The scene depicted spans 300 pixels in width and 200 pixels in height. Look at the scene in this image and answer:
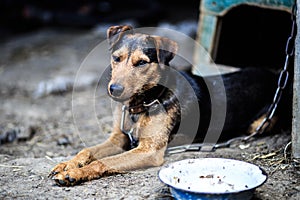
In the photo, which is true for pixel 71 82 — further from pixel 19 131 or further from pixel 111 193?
pixel 111 193

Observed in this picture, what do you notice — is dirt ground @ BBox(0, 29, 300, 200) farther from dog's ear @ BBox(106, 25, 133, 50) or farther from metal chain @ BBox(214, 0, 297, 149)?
dog's ear @ BBox(106, 25, 133, 50)

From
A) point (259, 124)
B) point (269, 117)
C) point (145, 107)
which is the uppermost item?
point (145, 107)

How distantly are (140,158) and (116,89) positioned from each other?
0.63 metres

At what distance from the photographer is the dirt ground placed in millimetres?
3830

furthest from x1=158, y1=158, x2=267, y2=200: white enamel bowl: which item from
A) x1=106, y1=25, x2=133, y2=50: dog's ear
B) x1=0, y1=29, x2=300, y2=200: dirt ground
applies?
x1=106, y1=25, x2=133, y2=50: dog's ear

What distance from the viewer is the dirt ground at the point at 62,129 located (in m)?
3.83

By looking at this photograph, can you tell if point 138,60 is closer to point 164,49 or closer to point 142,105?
point 164,49

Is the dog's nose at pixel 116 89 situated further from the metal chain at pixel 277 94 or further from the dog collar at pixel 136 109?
the metal chain at pixel 277 94

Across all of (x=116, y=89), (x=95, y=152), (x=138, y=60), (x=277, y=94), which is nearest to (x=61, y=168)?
(x=95, y=152)

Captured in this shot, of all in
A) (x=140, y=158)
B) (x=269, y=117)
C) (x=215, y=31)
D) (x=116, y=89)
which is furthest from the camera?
(x=215, y=31)

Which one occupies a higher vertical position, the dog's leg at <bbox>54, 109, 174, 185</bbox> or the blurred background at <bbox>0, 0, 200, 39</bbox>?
the blurred background at <bbox>0, 0, 200, 39</bbox>

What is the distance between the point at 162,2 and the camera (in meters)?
14.2

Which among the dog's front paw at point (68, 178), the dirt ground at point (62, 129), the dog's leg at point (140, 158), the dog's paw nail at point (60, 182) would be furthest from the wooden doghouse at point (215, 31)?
the dog's paw nail at point (60, 182)

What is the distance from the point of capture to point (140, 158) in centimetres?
427
